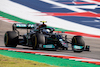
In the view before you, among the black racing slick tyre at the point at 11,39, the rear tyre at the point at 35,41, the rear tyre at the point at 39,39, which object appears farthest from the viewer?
the black racing slick tyre at the point at 11,39

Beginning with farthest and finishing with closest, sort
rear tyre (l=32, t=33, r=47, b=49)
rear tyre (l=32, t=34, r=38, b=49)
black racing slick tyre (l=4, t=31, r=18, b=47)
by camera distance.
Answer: black racing slick tyre (l=4, t=31, r=18, b=47) < rear tyre (l=32, t=34, r=38, b=49) < rear tyre (l=32, t=33, r=47, b=49)

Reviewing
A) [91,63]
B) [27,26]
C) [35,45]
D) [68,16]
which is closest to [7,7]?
[68,16]

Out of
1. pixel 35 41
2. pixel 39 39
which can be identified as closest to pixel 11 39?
pixel 35 41

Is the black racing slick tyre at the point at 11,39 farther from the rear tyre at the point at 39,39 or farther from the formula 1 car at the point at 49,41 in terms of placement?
the rear tyre at the point at 39,39

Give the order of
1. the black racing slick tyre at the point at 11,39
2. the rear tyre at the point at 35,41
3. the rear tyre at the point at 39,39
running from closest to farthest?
the rear tyre at the point at 39,39, the rear tyre at the point at 35,41, the black racing slick tyre at the point at 11,39

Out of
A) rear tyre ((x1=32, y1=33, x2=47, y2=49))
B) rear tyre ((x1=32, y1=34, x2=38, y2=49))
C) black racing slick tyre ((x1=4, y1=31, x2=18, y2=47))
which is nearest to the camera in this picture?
rear tyre ((x1=32, y1=33, x2=47, y2=49))

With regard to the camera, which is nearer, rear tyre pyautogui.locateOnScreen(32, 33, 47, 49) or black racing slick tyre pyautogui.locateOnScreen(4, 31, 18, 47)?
rear tyre pyautogui.locateOnScreen(32, 33, 47, 49)

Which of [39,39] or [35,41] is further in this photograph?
[35,41]

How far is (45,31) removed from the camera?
42.0 ft

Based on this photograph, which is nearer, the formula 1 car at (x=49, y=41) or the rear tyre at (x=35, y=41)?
the formula 1 car at (x=49, y=41)

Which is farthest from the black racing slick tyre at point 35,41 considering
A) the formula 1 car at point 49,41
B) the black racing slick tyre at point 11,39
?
the black racing slick tyre at point 11,39

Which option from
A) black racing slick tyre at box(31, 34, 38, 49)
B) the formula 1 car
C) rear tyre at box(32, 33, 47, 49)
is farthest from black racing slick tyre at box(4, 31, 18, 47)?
rear tyre at box(32, 33, 47, 49)

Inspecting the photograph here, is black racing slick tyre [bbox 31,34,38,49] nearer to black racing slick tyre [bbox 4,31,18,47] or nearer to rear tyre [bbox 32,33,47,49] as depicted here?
rear tyre [bbox 32,33,47,49]

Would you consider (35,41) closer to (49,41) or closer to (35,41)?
(35,41)
